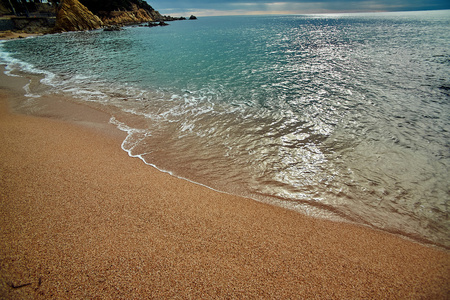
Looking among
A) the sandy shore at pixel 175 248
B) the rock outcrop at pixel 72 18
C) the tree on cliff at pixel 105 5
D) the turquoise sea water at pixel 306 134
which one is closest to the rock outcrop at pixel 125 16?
the tree on cliff at pixel 105 5

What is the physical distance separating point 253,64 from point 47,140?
17721mm

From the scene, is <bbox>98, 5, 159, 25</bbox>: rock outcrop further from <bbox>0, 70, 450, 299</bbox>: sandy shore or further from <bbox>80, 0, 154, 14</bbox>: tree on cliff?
<bbox>0, 70, 450, 299</bbox>: sandy shore

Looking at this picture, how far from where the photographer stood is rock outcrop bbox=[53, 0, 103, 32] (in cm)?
6156

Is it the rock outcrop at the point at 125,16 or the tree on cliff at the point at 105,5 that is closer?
the rock outcrop at the point at 125,16

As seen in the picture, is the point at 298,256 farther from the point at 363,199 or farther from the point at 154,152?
the point at 154,152

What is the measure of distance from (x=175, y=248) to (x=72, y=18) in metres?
89.5

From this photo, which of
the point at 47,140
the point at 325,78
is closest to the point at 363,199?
the point at 47,140

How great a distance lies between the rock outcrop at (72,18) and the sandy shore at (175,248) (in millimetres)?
83041

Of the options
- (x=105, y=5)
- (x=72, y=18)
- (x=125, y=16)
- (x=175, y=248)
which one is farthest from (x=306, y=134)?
(x=125, y=16)

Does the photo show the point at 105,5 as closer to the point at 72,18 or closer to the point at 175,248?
the point at 72,18

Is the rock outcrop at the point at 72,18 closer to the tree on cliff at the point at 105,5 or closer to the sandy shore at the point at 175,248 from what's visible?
the tree on cliff at the point at 105,5

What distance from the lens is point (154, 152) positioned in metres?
6.39

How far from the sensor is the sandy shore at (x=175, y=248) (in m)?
2.71

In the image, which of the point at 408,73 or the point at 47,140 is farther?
the point at 408,73
